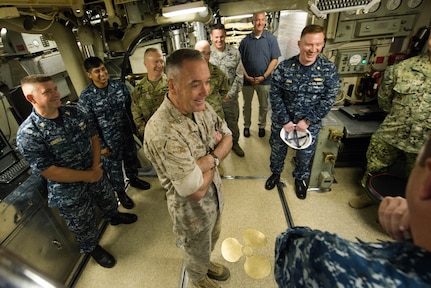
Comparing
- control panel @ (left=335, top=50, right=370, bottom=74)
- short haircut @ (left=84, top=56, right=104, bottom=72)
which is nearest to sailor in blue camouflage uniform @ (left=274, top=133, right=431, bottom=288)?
short haircut @ (left=84, top=56, right=104, bottom=72)

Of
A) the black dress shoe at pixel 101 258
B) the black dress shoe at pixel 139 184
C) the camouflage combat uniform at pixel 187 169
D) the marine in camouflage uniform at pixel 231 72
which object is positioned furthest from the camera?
the marine in camouflage uniform at pixel 231 72

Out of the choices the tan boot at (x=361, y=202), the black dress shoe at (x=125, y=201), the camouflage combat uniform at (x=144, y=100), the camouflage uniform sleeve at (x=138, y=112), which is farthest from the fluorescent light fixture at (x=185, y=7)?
the tan boot at (x=361, y=202)

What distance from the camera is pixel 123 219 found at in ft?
7.84

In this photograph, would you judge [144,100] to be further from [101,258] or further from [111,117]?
[101,258]

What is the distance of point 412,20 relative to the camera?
2379 millimetres

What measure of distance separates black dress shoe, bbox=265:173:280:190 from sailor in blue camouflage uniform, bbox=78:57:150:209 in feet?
5.54

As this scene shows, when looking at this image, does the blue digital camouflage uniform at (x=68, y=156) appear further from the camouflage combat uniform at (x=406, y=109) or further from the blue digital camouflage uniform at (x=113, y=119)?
the camouflage combat uniform at (x=406, y=109)

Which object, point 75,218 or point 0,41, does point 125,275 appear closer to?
point 75,218

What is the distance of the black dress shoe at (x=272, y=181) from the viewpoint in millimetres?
2713

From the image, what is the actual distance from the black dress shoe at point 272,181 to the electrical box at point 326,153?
39 cm

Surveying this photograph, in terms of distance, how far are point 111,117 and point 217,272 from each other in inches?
71.2

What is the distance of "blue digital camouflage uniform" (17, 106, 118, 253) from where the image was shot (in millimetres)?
1493

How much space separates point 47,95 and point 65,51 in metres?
0.92

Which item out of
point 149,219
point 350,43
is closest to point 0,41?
point 149,219
